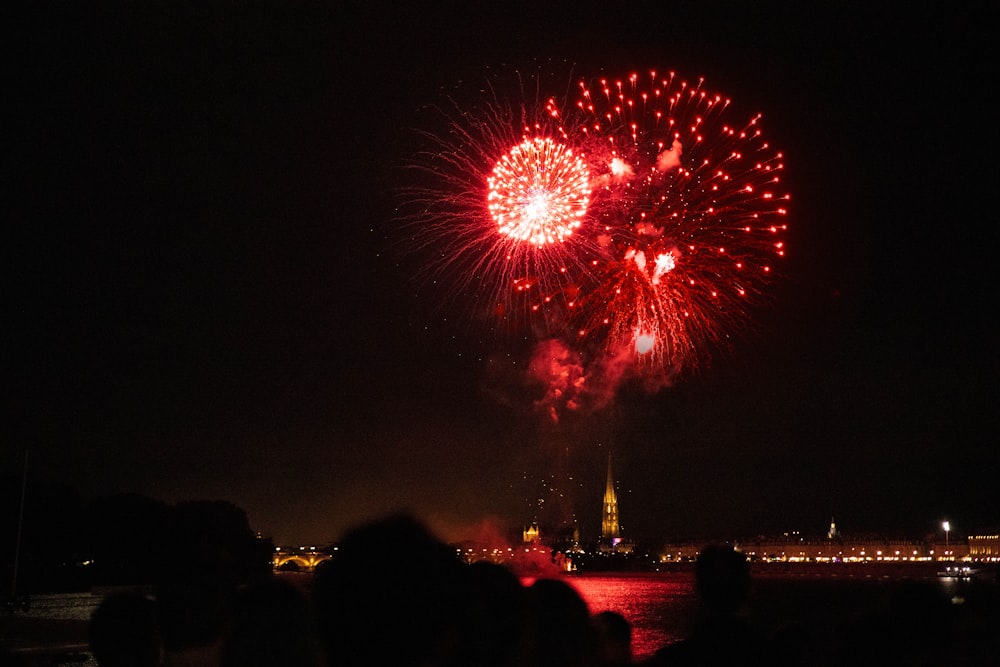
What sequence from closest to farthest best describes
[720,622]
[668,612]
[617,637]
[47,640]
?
[720,622]
[617,637]
[47,640]
[668,612]

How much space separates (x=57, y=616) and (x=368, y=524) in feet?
137

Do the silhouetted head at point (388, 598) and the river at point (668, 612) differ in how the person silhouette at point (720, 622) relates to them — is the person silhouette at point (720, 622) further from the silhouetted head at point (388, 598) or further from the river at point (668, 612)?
the silhouetted head at point (388, 598)

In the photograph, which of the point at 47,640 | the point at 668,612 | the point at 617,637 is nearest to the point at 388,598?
the point at 617,637

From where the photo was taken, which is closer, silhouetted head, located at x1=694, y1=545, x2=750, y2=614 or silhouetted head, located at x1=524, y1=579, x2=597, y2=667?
silhouetted head, located at x1=524, y1=579, x2=597, y2=667

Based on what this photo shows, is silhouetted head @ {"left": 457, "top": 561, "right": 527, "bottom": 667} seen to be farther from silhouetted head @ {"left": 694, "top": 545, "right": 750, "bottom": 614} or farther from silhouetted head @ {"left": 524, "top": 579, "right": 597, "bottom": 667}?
silhouetted head @ {"left": 694, "top": 545, "right": 750, "bottom": 614}

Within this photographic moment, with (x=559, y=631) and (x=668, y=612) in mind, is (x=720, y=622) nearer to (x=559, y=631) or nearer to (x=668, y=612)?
(x=559, y=631)

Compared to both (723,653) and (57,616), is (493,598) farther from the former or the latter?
(57,616)

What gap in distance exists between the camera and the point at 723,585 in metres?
4.20

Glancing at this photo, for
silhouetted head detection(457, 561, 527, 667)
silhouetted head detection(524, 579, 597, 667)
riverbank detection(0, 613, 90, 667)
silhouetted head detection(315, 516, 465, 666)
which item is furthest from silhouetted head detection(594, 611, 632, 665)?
riverbank detection(0, 613, 90, 667)

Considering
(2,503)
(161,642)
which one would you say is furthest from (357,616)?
(2,503)

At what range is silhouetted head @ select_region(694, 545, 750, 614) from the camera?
4.18 m

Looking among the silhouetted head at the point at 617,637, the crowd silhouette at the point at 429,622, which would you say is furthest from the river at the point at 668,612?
the silhouetted head at the point at 617,637

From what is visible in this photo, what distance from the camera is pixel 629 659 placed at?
486 cm

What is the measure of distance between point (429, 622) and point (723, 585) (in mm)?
2159
